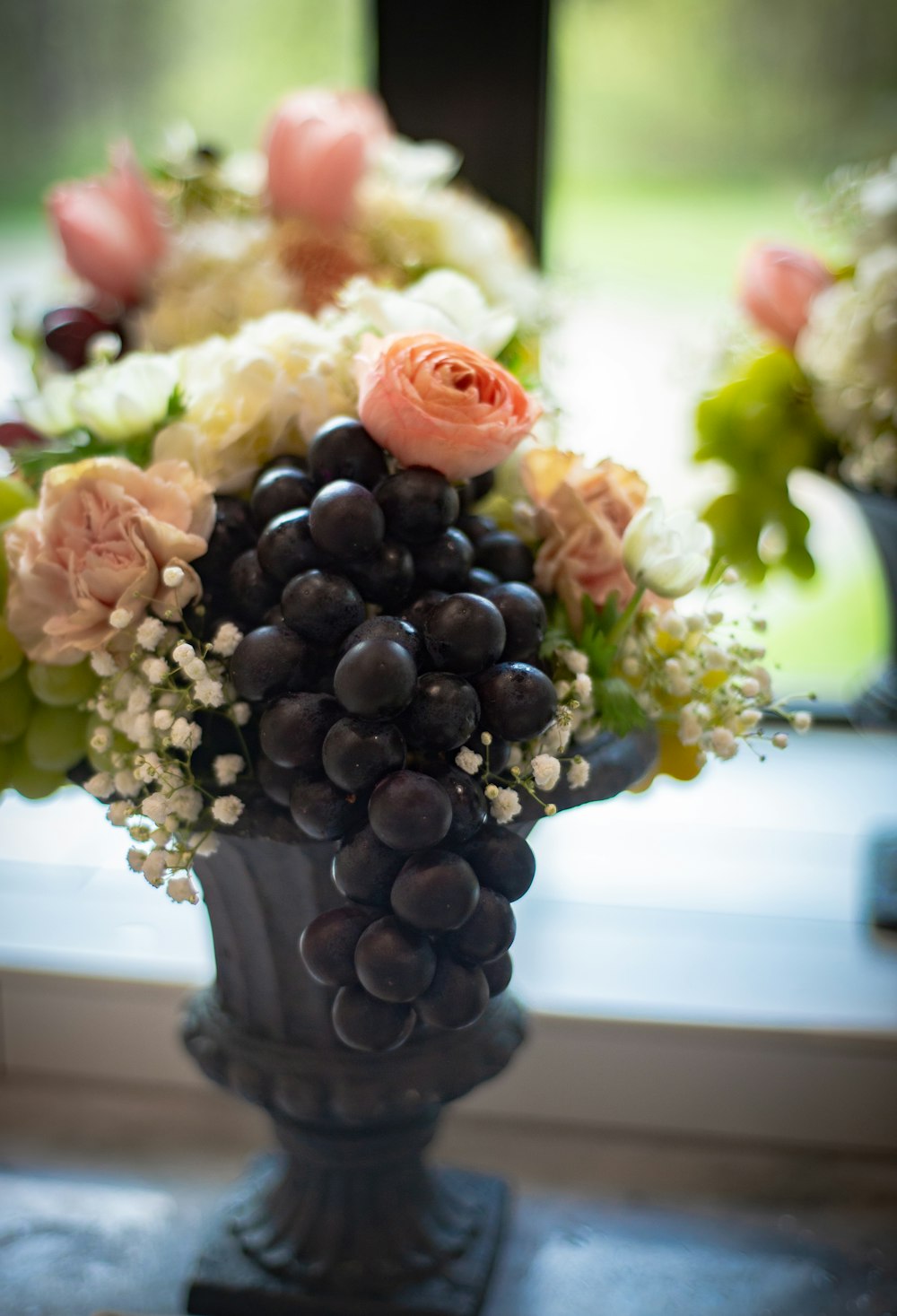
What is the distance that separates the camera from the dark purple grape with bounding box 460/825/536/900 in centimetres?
58

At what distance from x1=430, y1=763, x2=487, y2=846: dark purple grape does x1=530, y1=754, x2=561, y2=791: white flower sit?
28 mm

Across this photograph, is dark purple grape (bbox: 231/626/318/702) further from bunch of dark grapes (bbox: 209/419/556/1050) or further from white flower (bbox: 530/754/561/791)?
white flower (bbox: 530/754/561/791)

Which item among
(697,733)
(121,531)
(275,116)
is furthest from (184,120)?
(697,733)

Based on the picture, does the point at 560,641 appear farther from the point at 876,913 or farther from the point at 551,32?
the point at 551,32

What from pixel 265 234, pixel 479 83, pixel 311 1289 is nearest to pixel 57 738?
pixel 311 1289

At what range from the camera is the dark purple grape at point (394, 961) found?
1.80ft

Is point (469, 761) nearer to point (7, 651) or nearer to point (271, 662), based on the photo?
point (271, 662)

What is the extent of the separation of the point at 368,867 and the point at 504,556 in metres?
0.18

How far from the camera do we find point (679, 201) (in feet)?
4.04

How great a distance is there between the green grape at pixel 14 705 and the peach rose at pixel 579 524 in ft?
0.92

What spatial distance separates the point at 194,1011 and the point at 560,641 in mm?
324

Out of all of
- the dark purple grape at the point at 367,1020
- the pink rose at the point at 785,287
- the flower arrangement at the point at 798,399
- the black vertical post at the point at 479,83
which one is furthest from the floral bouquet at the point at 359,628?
the black vertical post at the point at 479,83

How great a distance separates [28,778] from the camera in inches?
27.2

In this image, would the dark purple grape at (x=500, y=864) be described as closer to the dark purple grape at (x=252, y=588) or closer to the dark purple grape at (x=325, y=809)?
the dark purple grape at (x=325, y=809)
